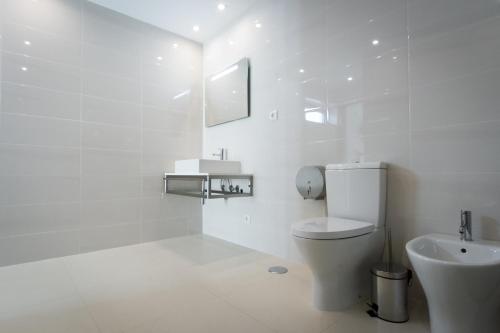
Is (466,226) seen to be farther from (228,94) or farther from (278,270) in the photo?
(228,94)

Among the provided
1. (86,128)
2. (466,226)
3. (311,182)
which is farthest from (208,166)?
(466,226)

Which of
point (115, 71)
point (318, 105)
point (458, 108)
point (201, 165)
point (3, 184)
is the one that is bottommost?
point (3, 184)

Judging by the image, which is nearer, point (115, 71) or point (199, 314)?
point (199, 314)

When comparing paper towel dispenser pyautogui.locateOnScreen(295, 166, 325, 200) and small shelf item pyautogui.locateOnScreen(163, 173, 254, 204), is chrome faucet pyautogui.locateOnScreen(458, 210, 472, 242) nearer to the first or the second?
paper towel dispenser pyautogui.locateOnScreen(295, 166, 325, 200)

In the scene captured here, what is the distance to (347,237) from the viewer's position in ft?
4.82

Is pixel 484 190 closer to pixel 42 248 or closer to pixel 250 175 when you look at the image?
pixel 250 175

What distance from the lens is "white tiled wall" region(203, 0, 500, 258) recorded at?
56.2 inches

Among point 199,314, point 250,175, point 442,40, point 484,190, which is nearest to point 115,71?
point 250,175

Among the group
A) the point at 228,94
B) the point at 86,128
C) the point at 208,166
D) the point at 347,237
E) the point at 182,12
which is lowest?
the point at 347,237

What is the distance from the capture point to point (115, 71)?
9.05 ft

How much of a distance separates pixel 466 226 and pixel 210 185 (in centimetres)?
181

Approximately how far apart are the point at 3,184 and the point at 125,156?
0.97 meters

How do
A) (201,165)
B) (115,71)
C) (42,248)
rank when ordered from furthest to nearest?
(115,71) < (201,165) < (42,248)

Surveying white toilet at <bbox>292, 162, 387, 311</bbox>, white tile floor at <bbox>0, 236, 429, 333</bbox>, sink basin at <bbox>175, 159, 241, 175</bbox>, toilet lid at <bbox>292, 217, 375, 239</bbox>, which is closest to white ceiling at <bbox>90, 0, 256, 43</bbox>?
sink basin at <bbox>175, 159, 241, 175</bbox>
